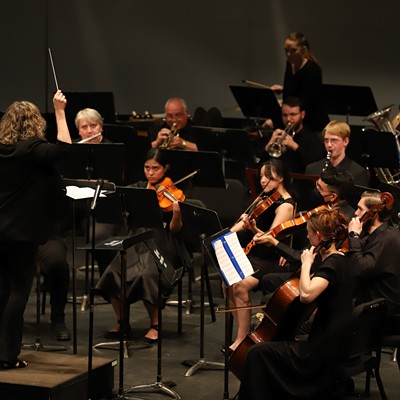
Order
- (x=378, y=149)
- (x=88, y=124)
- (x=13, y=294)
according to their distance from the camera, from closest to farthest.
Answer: (x=13, y=294)
(x=378, y=149)
(x=88, y=124)

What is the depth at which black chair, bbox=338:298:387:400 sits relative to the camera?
A: 504 cm

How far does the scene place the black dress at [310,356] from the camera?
5023 mm

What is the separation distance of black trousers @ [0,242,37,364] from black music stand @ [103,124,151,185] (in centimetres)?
296

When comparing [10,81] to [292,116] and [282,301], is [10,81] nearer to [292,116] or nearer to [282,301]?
[292,116]

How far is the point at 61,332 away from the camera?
6.79m

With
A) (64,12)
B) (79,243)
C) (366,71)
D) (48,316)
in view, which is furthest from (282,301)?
(64,12)

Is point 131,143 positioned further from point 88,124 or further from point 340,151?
point 340,151

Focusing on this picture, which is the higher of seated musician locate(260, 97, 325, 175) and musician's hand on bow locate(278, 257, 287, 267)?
seated musician locate(260, 97, 325, 175)

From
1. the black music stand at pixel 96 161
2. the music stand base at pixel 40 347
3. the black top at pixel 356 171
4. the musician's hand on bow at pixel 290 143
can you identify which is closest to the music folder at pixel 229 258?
the black music stand at pixel 96 161

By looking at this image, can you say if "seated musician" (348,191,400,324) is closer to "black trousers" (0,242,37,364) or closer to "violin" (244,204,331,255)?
"violin" (244,204,331,255)

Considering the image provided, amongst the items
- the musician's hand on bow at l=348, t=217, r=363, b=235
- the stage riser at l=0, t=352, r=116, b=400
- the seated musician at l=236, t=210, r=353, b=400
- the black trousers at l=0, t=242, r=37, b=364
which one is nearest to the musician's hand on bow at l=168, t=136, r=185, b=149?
the musician's hand on bow at l=348, t=217, r=363, b=235

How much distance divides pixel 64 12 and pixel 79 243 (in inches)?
131

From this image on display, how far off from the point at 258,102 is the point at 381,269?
3590 millimetres

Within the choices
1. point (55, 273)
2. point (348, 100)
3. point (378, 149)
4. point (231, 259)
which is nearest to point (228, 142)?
point (348, 100)
